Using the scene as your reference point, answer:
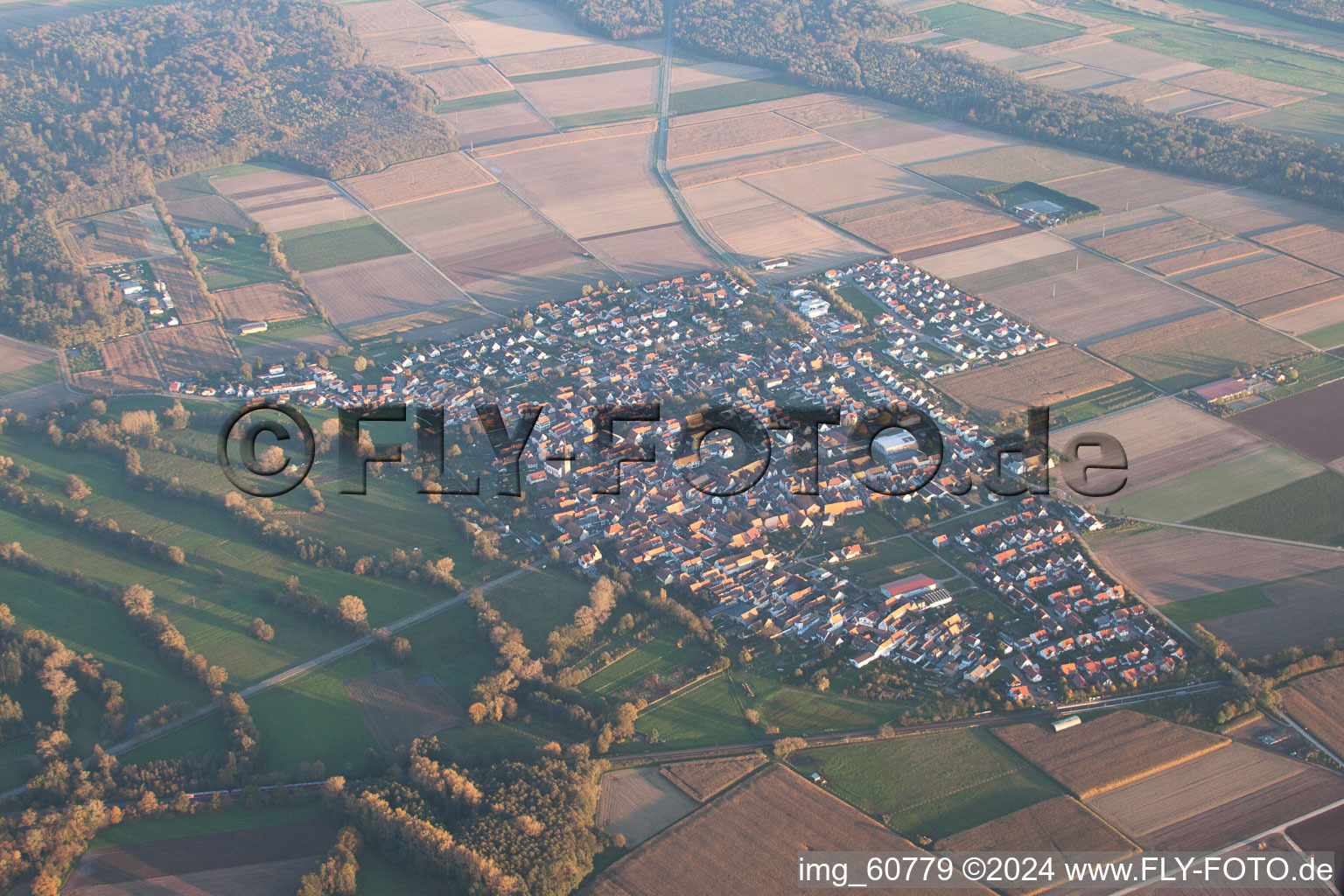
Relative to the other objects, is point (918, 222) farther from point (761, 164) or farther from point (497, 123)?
point (497, 123)

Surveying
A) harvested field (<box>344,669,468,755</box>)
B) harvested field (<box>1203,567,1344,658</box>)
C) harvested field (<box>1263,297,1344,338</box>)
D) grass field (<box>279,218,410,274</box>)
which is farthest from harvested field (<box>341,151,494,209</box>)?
harvested field (<box>1203,567,1344,658</box>)

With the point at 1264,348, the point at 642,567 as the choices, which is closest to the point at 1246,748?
the point at 642,567

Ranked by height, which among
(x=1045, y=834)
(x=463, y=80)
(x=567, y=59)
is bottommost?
(x=1045, y=834)

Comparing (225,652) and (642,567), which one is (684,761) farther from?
(225,652)

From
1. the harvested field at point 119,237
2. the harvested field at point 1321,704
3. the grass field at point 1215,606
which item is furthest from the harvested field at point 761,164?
the harvested field at point 1321,704

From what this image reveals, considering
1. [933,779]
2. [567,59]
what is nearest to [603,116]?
[567,59]

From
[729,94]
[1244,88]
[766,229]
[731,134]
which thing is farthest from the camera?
[729,94]
